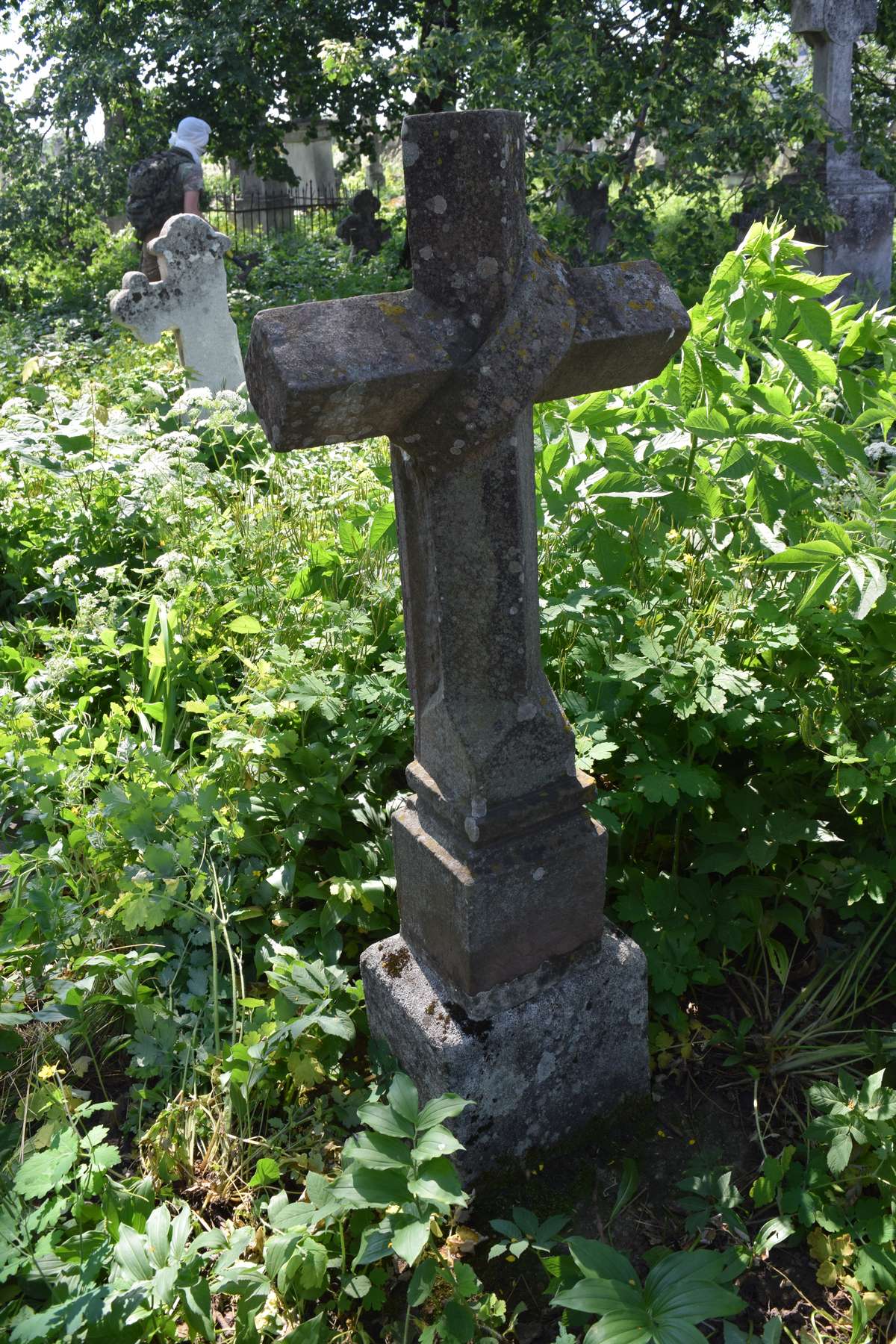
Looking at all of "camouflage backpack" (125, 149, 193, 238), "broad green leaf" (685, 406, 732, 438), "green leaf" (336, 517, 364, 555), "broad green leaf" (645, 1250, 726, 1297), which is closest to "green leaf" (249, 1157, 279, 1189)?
"broad green leaf" (645, 1250, 726, 1297)

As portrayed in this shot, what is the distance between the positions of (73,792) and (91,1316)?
1.39 meters

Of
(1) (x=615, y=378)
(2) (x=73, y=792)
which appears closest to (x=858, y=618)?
(1) (x=615, y=378)

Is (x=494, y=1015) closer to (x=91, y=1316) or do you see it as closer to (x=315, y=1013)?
(x=315, y=1013)

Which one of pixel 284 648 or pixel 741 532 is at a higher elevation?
pixel 741 532

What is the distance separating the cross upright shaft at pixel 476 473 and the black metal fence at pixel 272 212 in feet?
56.3

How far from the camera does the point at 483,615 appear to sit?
1900 mm

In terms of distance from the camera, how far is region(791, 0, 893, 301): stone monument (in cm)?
809

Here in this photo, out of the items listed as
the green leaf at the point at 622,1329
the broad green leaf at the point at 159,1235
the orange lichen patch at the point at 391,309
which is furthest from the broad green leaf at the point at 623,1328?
the orange lichen patch at the point at 391,309

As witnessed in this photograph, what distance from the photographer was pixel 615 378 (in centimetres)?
199

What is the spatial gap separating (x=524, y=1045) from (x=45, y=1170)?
35.2 inches

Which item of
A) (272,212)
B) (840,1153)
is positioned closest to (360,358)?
(840,1153)

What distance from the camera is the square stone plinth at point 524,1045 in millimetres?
2006

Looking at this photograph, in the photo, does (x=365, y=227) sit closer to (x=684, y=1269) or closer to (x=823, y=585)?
(x=823, y=585)

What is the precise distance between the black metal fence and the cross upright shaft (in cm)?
1715
